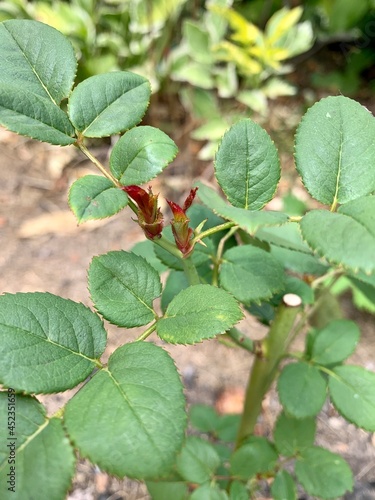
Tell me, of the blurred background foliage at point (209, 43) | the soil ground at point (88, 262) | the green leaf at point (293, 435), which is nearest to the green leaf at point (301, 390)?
the green leaf at point (293, 435)

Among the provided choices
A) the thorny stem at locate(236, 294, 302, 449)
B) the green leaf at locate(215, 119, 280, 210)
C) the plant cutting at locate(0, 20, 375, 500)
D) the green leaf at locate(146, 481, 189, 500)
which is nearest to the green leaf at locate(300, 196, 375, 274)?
the plant cutting at locate(0, 20, 375, 500)

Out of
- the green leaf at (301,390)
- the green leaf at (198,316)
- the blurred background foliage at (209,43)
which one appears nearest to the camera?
the green leaf at (198,316)

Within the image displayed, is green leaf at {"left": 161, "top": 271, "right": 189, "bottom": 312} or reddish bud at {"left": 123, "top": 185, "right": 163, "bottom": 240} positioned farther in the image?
green leaf at {"left": 161, "top": 271, "right": 189, "bottom": 312}

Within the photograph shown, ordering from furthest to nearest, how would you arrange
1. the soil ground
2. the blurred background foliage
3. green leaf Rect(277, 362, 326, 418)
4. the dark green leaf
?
the blurred background foliage < the soil ground < the dark green leaf < green leaf Rect(277, 362, 326, 418)

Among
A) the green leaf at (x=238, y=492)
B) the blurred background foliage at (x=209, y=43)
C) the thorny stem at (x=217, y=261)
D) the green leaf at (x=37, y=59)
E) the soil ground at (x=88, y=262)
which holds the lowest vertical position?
the soil ground at (x=88, y=262)

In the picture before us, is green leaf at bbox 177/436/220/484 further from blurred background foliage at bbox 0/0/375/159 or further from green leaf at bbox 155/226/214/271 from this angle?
blurred background foliage at bbox 0/0/375/159

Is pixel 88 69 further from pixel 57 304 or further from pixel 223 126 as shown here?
pixel 57 304

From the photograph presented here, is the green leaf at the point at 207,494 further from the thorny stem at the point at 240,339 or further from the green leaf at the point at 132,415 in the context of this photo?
the green leaf at the point at 132,415
